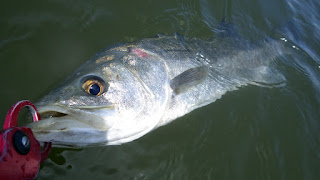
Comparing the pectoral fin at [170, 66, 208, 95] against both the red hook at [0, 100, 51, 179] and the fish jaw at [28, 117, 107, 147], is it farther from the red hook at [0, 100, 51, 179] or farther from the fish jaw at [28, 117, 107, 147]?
the red hook at [0, 100, 51, 179]

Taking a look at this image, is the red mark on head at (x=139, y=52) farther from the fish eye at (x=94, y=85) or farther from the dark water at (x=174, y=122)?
the dark water at (x=174, y=122)

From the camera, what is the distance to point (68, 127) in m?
2.28

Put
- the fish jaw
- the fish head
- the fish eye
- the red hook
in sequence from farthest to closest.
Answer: the fish eye
the fish head
the fish jaw
the red hook

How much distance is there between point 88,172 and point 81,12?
105 inches

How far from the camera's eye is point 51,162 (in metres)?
2.73

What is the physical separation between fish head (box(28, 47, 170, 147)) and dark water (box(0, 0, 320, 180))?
457 millimetres

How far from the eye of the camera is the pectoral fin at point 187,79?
331 cm

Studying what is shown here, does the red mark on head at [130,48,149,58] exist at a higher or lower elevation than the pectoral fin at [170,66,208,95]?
higher

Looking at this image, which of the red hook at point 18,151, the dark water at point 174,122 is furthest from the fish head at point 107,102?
the dark water at point 174,122

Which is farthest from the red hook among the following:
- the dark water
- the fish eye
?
the dark water

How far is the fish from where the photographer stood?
93.7 inches

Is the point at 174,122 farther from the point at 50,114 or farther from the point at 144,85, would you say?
the point at 50,114

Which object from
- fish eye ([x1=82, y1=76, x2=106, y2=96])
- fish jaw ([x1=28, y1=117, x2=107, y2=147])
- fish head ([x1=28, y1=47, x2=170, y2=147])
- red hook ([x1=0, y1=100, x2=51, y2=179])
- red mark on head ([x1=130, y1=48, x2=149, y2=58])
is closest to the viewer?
red hook ([x1=0, y1=100, x2=51, y2=179])

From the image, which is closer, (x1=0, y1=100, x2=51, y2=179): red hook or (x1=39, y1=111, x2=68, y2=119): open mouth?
(x1=0, y1=100, x2=51, y2=179): red hook
